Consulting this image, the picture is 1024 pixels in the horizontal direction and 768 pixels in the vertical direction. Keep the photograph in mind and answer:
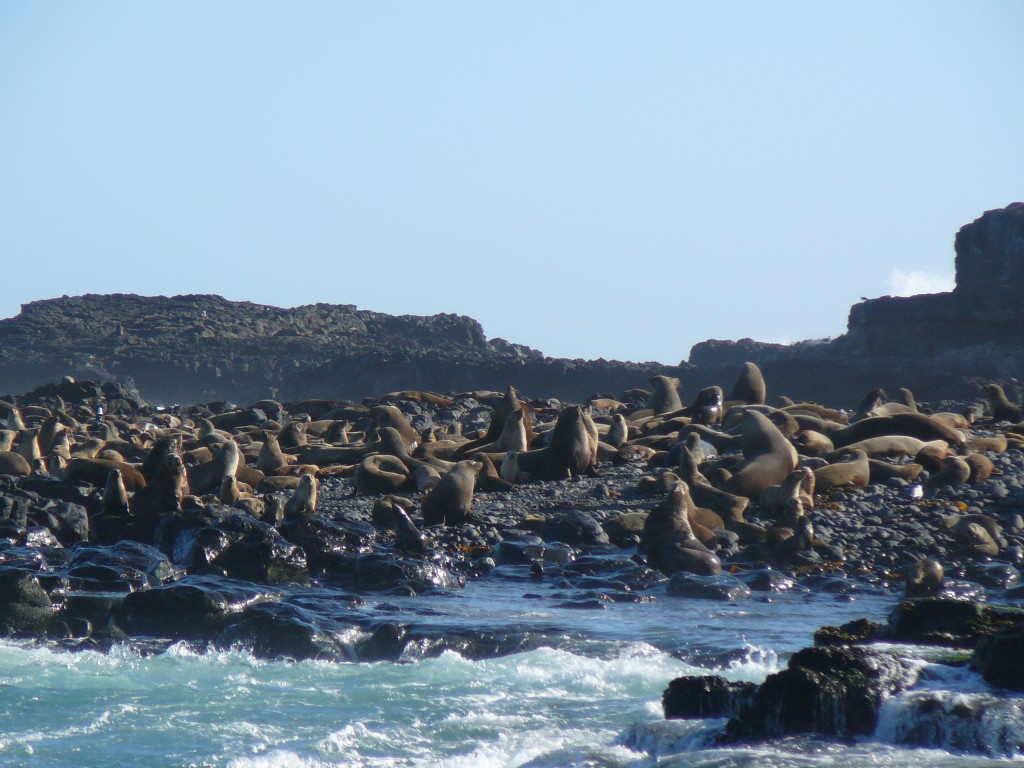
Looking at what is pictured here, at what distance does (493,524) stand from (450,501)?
591 millimetres

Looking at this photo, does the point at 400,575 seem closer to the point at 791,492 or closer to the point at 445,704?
the point at 445,704

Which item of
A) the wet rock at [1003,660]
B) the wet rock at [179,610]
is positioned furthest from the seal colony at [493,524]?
the wet rock at [1003,660]

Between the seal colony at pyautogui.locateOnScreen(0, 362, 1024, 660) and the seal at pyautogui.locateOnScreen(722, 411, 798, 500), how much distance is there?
0.08 ft

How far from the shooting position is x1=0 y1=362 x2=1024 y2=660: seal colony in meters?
9.14

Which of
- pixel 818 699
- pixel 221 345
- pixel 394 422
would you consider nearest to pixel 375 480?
pixel 394 422

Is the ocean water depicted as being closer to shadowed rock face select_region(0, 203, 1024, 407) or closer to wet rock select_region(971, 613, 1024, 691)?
wet rock select_region(971, 613, 1024, 691)

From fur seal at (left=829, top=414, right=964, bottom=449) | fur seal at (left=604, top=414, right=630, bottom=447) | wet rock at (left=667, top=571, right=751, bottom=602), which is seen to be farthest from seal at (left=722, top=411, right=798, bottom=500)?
fur seal at (left=604, top=414, right=630, bottom=447)

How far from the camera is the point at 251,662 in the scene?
818cm

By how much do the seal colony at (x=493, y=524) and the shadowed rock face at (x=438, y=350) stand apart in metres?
22.6

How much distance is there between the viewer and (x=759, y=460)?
13.8 meters

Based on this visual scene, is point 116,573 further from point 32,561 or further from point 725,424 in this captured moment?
point 725,424

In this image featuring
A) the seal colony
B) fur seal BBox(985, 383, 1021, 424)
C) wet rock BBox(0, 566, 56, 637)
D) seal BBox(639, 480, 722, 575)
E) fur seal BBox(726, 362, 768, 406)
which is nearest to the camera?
wet rock BBox(0, 566, 56, 637)

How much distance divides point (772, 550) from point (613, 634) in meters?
3.41

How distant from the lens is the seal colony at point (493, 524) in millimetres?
9141
